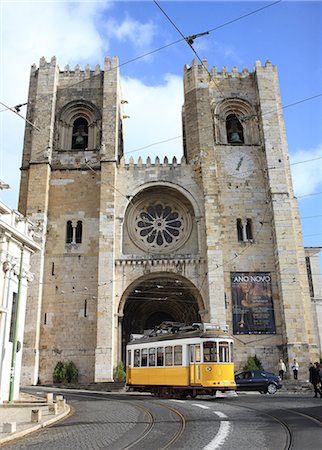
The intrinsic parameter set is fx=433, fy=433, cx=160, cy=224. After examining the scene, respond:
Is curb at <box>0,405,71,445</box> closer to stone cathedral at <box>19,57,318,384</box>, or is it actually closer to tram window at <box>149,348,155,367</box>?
tram window at <box>149,348,155,367</box>

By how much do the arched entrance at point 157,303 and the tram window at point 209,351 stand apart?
27.3 ft

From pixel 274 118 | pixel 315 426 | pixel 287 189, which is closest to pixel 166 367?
pixel 315 426

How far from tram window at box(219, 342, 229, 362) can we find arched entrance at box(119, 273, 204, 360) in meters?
8.05

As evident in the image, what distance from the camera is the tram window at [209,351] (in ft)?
43.8

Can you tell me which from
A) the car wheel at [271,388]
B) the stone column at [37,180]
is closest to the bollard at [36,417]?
the car wheel at [271,388]

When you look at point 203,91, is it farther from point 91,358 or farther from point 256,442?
point 256,442

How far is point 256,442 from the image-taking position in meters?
5.83

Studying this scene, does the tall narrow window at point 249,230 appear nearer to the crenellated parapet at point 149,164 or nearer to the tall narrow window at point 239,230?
the tall narrow window at point 239,230

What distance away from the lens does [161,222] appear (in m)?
24.3

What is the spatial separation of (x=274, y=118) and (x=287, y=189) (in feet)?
15.0

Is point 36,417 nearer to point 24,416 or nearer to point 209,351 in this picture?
point 24,416

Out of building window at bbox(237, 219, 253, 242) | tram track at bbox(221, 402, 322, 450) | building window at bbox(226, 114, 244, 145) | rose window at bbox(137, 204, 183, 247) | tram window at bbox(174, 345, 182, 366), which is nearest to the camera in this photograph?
tram track at bbox(221, 402, 322, 450)

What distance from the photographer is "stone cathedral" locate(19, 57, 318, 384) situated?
20625mm

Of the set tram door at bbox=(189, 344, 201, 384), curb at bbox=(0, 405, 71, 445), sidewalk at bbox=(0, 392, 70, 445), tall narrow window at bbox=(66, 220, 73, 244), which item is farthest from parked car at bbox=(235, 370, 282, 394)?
tall narrow window at bbox=(66, 220, 73, 244)
